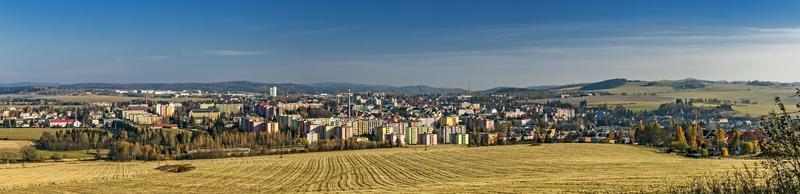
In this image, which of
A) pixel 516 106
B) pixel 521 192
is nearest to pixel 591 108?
pixel 516 106

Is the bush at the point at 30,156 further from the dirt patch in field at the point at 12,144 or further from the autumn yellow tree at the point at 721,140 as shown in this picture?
the autumn yellow tree at the point at 721,140

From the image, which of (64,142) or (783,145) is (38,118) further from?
(783,145)

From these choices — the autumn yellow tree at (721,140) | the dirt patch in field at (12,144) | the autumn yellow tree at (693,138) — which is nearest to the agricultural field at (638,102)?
the autumn yellow tree at (693,138)

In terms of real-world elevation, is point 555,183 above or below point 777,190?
below

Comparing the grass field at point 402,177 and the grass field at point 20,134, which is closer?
the grass field at point 402,177

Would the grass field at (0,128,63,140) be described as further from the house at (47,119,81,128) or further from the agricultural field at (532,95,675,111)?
the agricultural field at (532,95,675,111)
